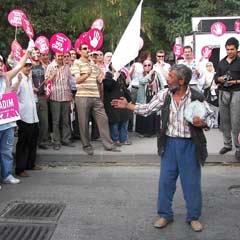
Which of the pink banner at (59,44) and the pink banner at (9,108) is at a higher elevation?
the pink banner at (59,44)

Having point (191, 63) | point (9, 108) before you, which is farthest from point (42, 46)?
point (191, 63)

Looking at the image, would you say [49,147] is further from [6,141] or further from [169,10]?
[169,10]

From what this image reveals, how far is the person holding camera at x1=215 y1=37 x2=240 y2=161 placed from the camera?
8258mm

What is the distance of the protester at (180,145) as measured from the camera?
5223 mm

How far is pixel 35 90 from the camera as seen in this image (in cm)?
859

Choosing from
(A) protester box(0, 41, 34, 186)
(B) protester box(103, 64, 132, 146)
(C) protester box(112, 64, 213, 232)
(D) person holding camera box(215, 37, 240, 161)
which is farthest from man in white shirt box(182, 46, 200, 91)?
(C) protester box(112, 64, 213, 232)

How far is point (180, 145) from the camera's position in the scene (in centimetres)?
525

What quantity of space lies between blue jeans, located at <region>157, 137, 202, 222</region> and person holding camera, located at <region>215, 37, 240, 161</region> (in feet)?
10.9

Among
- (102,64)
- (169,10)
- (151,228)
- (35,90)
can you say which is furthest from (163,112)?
(169,10)

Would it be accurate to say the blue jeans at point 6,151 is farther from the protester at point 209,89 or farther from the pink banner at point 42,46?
the protester at point 209,89

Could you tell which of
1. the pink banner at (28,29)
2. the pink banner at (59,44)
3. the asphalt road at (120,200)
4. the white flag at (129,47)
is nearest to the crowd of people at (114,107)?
the pink banner at (59,44)

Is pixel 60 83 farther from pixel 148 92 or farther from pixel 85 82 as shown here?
pixel 148 92

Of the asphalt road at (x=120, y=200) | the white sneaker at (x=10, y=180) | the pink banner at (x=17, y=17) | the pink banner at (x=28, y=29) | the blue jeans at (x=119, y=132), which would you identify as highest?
the pink banner at (x=17, y=17)

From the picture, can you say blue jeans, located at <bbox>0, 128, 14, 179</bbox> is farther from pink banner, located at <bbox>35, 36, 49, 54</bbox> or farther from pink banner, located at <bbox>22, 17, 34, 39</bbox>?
pink banner, located at <bbox>35, 36, 49, 54</bbox>
